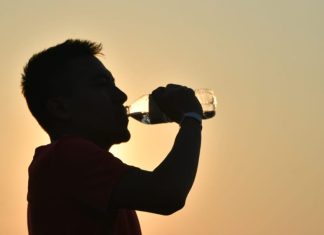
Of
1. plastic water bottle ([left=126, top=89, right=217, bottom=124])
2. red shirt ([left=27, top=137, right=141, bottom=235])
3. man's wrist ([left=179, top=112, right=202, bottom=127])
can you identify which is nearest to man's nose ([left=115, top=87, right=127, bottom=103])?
man's wrist ([left=179, top=112, right=202, bottom=127])

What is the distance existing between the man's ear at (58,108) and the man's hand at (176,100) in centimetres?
44

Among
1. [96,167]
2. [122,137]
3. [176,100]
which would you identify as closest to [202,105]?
[176,100]

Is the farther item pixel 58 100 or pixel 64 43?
pixel 64 43

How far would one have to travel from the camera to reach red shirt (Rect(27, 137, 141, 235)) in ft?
7.04

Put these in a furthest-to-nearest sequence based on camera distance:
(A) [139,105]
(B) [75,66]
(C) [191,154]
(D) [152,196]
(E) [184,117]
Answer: (A) [139,105] → (B) [75,66] → (E) [184,117] → (C) [191,154] → (D) [152,196]

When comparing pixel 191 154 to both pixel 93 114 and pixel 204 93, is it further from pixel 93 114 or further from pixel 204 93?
pixel 204 93

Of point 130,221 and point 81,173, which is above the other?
point 81,173

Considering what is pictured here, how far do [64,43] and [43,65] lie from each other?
23 cm

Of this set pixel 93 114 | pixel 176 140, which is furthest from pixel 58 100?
pixel 176 140

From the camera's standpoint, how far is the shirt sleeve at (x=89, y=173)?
2.13 m

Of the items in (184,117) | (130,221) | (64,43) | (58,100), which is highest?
(64,43)

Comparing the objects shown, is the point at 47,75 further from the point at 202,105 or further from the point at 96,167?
the point at 202,105

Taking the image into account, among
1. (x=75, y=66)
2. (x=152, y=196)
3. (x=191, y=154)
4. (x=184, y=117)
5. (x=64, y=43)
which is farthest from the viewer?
(x=64, y=43)

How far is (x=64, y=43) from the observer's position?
3033 mm
